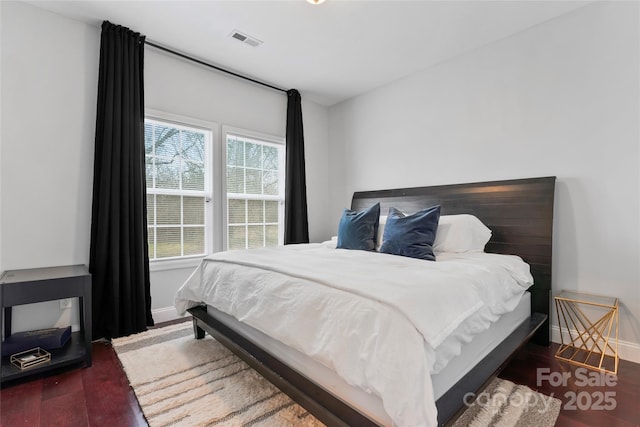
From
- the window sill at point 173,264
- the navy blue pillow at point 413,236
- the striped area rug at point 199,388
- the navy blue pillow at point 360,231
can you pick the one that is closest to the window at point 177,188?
the window sill at point 173,264

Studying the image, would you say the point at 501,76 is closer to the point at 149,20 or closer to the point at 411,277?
the point at 411,277

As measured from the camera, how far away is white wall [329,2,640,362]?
2172 millimetres

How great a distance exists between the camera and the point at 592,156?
2307 millimetres

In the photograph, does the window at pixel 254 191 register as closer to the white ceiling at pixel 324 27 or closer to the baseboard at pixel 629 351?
the white ceiling at pixel 324 27

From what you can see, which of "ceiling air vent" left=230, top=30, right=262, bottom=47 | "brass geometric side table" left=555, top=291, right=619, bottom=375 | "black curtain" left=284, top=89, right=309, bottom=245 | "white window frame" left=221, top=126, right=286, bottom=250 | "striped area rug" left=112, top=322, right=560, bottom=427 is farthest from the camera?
"black curtain" left=284, top=89, right=309, bottom=245

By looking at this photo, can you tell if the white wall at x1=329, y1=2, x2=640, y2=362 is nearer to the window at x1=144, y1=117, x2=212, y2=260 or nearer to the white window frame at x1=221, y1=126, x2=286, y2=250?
the white window frame at x1=221, y1=126, x2=286, y2=250

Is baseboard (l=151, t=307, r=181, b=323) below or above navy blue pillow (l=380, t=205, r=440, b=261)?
below

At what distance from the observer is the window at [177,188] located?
3.02 meters

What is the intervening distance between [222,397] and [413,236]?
1.67m

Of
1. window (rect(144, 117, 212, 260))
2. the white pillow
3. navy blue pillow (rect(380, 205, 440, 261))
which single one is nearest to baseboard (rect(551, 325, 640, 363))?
the white pillow

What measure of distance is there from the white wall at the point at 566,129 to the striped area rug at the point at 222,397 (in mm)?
1252

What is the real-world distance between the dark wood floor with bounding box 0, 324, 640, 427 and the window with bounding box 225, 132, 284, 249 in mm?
1786

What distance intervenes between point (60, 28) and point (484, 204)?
3883mm

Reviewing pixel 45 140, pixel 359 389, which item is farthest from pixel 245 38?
pixel 359 389
